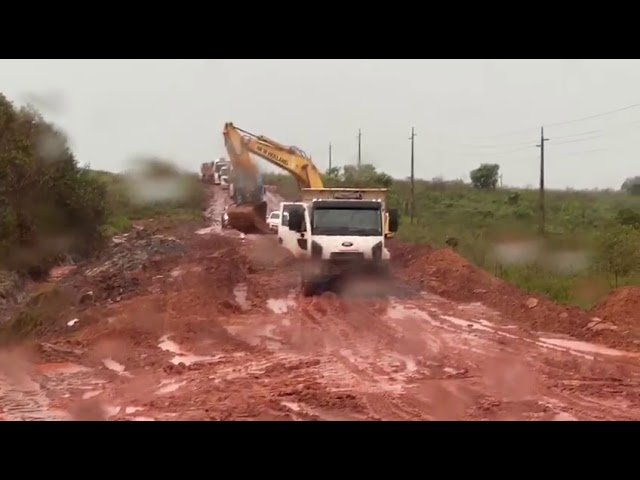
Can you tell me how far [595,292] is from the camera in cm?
1889

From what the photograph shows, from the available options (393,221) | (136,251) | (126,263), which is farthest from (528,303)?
(136,251)

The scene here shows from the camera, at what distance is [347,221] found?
20250 mm

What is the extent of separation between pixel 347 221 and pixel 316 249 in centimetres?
117

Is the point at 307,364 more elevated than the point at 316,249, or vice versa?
the point at 316,249

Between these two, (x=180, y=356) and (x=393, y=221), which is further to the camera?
(x=393, y=221)

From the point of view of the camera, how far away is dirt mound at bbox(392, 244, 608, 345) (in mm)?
15375

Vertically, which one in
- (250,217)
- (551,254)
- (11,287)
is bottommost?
(11,287)

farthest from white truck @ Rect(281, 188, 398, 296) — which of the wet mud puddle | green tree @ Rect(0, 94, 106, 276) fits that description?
green tree @ Rect(0, 94, 106, 276)

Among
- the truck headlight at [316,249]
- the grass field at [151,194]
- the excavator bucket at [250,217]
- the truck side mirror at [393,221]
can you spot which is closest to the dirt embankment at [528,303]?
the truck side mirror at [393,221]

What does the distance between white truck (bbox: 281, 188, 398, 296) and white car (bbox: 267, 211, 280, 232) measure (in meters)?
12.2

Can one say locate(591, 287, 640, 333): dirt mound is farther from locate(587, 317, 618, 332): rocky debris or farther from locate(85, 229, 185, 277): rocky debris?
locate(85, 229, 185, 277): rocky debris

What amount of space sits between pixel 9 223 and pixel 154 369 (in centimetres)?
1212

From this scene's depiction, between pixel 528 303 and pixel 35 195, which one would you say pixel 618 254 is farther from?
pixel 35 195
